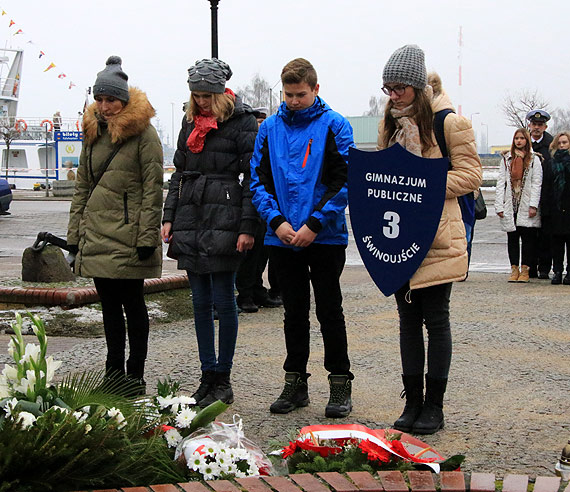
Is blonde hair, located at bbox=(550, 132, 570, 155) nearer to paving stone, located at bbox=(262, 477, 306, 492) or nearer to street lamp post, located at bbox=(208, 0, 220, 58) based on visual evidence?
street lamp post, located at bbox=(208, 0, 220, 58)

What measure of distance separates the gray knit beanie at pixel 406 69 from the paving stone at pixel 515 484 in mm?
2198

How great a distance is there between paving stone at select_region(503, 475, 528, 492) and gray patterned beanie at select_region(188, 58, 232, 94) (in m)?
3.01

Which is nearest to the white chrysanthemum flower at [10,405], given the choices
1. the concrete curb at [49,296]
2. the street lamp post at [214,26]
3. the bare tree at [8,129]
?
the concrete curb at [49,296]

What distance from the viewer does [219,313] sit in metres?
5.51

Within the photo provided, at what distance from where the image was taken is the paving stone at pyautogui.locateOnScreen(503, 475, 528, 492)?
3074mm

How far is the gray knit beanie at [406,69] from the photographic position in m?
4.68

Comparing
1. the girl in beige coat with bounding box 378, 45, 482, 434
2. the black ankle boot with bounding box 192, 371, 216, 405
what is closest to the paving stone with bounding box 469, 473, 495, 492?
the girl in beige coat with bounding box 378, 45, 482, 434

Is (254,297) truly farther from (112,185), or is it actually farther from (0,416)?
(0,416)

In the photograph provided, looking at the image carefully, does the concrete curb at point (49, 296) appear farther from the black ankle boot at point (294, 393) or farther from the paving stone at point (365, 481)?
the paving stone at point (365, 481)

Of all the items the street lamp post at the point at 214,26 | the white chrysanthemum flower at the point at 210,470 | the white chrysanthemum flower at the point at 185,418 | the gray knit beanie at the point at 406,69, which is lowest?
the white chrysanthemum flower at the point at 210,470

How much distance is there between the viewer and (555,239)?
11.2 m

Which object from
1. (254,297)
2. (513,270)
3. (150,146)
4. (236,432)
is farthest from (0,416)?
(513,270)

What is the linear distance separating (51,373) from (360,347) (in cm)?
397

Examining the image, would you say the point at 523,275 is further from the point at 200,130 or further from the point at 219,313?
the point at 200,130
